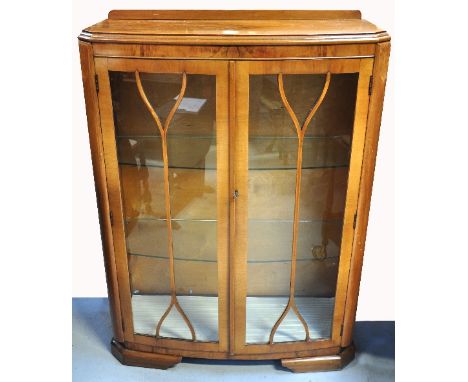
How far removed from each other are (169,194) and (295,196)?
429 millimetres

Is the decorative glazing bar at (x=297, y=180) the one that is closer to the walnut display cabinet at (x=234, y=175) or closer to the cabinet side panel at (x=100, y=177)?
the walnut display cabinet at (x=234, y=175)

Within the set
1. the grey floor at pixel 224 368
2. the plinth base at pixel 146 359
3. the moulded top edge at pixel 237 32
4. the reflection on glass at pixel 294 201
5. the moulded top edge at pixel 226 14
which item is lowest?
the grey floor at pixel 224 368

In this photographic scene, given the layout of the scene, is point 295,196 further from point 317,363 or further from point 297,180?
point 317,363

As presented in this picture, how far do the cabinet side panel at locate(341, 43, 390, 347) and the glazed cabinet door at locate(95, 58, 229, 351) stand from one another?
451 millimetres

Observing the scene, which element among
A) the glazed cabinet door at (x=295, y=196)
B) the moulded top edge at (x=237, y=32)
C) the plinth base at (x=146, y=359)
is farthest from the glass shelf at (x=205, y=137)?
the plinth base at (x=146, y=359)

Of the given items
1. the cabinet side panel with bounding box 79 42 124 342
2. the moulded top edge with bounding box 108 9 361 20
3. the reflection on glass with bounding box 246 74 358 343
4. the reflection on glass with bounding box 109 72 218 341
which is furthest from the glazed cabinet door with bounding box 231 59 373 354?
the cabinet side panel with bounding box 79 42 124 342

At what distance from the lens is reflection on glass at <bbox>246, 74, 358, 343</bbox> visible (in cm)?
173

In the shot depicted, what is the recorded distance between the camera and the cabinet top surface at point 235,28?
5.36 ft

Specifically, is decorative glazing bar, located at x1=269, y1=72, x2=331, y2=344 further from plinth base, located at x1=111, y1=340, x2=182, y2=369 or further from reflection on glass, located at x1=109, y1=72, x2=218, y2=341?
plinth base, located at x1=111, y1=340, x2=182, y2=369

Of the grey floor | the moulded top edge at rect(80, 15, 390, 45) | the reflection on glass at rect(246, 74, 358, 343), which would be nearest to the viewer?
the moulded top edge at rect(80, 15, 390, 45)

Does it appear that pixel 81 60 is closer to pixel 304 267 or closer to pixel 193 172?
pixel 193 172

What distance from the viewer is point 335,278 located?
199 cm

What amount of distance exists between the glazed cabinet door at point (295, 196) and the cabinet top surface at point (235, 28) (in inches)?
3.0

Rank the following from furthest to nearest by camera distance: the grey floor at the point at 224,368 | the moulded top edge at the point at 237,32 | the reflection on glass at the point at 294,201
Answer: the grey floor at the point at 224,368 < the reflection on glass at the point at 294,201 < the moulded top edge at the point at 237,32
